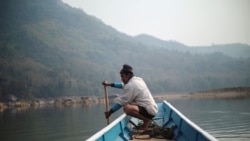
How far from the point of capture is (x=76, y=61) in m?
118

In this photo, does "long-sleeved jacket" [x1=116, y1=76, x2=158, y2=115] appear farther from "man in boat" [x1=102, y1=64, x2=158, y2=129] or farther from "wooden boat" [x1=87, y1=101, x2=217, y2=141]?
"wooden boat" [x1=87, y1=101, x2=217, y2=141]

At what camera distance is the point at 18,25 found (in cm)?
13750

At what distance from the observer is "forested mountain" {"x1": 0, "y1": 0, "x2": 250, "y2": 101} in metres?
96.6

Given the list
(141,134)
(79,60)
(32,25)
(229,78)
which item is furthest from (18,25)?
(141,134)

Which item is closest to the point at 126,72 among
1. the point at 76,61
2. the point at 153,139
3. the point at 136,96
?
the point at 136,96

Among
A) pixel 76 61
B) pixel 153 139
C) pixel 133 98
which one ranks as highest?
pixel 76 61

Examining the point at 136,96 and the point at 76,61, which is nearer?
the point at 136,96

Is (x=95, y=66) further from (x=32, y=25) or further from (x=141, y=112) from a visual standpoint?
(x=141, y=112)

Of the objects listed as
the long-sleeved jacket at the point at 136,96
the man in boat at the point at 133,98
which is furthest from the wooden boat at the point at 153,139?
the long-sleeved jacket at the point at 136,96

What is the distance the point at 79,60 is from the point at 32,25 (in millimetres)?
34606

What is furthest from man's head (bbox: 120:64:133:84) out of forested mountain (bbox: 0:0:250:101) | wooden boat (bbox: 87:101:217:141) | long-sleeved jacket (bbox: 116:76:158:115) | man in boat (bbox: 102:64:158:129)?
forested mountain (bbox: 0:0:250:101)

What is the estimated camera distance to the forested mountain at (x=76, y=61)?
3802 inches

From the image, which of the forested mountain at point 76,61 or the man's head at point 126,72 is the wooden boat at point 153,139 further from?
the forested mountain at point 76,61

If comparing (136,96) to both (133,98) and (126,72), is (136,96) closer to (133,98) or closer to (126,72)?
(133,98)
